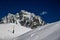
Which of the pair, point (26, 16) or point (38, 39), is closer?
point (38, 39)

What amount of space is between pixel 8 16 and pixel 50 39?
2529 inches

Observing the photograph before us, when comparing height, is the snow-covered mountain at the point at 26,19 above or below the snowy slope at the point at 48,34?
below

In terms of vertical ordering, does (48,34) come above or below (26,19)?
above

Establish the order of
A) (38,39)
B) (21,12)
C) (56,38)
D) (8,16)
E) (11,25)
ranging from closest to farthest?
(56,38)
(38,39)
(11,25)
(8,16)
(21,12)

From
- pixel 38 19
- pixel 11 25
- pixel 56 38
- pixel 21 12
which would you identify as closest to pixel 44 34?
pixel 56 38

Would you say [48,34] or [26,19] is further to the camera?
[26,19]

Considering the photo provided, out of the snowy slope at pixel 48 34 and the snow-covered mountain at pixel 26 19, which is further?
the snow-covered mountain at pixel 26 19

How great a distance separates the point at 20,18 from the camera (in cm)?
7431

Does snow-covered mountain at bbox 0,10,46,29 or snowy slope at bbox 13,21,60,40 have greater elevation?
snowy slope at bbox 13,21,60,40

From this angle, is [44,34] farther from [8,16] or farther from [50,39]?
[8,16]

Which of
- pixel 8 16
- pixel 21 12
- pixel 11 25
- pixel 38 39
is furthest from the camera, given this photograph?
pixel 21 12

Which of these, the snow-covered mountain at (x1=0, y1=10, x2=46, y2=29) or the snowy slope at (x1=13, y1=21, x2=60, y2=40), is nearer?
the snowy slope at (x1=13, y1=21, x2=60, y2=40)

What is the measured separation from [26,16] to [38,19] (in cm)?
551

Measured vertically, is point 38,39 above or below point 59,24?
below
